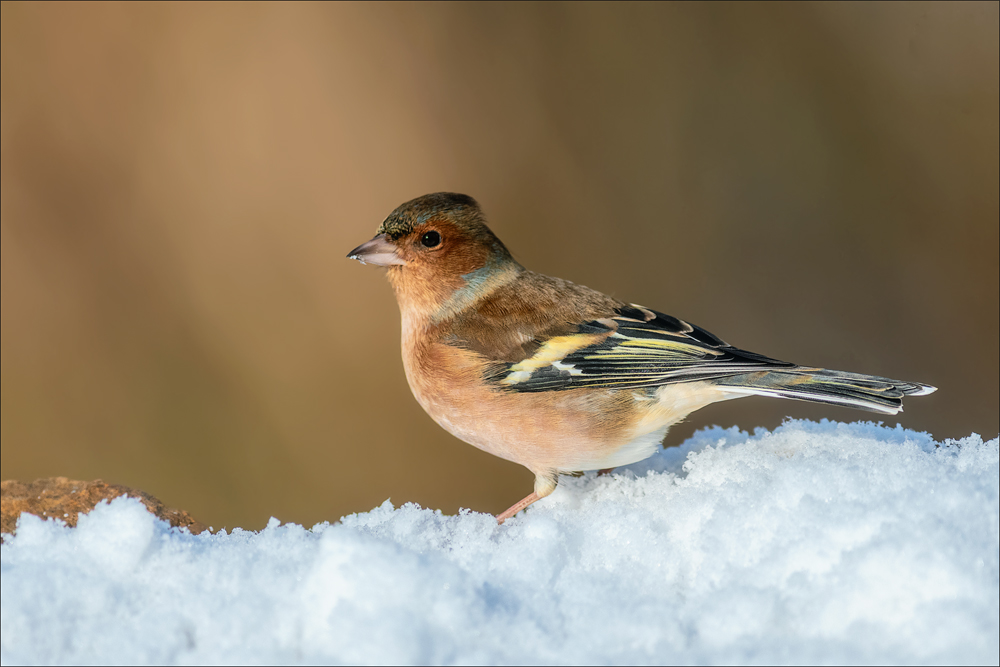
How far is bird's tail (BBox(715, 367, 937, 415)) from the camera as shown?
193 cm

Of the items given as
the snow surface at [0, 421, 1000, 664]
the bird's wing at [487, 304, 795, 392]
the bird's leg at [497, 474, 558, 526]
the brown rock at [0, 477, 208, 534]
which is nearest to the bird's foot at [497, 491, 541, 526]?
the bird's leg at [497, 474, 558, 526]

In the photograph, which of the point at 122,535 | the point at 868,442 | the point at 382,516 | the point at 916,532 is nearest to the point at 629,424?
the point at 868,442

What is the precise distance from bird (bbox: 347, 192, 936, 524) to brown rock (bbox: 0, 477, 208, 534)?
33.1 inches

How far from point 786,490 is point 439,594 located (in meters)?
0.74

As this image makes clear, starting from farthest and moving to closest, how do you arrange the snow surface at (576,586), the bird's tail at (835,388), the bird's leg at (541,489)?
the bird's leg at (541,489), the bird's tail at (835,388), the snow surface at (576,586)

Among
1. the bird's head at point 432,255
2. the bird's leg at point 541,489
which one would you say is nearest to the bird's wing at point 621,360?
the bird's leg at point 541,489

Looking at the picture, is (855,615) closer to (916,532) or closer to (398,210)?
(916,532)

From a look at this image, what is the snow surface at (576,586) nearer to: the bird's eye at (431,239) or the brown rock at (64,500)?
the brown rock at (64,500)

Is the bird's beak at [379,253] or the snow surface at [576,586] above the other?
the bird's beak at [379,253]

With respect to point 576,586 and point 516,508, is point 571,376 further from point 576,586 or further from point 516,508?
point 576,586

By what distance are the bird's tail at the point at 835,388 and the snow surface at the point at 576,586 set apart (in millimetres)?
317

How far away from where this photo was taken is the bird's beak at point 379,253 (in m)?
2.58

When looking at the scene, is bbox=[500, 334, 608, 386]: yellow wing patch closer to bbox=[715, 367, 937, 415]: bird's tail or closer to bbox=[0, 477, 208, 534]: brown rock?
bbox=[715, 367, 937, 415]: bird's tail

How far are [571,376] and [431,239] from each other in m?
0.76
